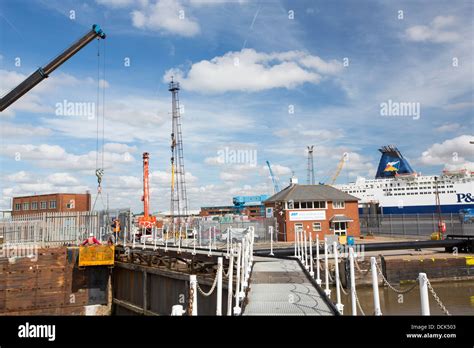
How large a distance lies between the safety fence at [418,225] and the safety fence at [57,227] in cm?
3670

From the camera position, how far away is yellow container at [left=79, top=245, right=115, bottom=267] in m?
21.5

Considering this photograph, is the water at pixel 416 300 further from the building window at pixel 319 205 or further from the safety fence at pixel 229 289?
the building window at pixel 319 205

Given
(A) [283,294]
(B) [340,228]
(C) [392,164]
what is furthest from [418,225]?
(C) [392,164]

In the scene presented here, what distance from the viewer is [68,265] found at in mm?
21719

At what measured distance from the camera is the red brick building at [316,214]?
42.8 m

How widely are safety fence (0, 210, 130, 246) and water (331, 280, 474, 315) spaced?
18.3 meters

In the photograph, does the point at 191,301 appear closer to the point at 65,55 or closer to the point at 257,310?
the point at 257,310

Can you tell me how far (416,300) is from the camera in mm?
23359

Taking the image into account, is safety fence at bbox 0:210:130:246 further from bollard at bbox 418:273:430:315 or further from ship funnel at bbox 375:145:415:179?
ship funnel at bbox 375:145:415:179

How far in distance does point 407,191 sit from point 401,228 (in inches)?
1576

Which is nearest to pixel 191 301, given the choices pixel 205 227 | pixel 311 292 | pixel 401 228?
pixel 311 292

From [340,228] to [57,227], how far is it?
104 ft

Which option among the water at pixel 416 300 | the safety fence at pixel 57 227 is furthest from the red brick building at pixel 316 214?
the safety fence at pixel 57 227

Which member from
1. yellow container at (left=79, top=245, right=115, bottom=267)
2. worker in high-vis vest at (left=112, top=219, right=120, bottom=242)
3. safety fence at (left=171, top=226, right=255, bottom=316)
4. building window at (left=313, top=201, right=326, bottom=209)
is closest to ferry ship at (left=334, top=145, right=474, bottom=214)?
building window at (left=313, top=201, right=326, bottom=209)
